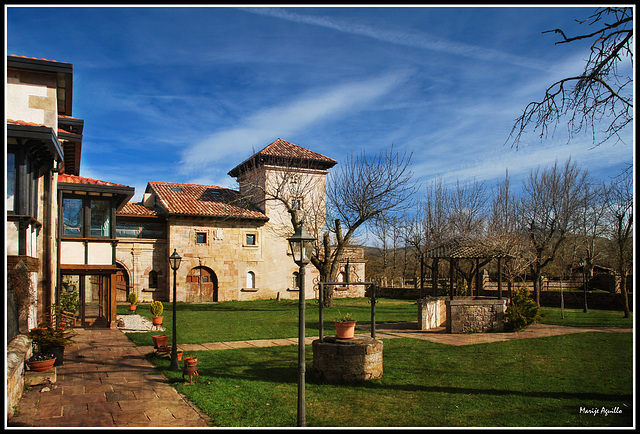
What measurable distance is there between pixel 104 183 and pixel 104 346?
20.2ft

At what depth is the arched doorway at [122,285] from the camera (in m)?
27.8

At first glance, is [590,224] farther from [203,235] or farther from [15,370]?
[15,370]

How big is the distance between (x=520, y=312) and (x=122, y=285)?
22230 mm

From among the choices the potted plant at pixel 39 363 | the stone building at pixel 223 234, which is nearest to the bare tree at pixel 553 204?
the stone building at pixel 223 234

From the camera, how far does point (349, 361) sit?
29.7ft

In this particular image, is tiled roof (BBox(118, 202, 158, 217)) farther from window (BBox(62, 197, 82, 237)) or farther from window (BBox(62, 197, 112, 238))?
window (BBox(62, 197, 82, 237))

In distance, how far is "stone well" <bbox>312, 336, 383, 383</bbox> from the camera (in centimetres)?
903

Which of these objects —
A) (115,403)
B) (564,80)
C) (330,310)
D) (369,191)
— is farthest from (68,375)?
(369,191)

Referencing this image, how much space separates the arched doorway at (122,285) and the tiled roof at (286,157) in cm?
1077

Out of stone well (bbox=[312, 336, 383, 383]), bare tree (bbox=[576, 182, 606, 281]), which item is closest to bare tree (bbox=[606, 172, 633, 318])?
bare tree (bbox=[576, 182, 606, 281])

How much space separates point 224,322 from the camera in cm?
1886

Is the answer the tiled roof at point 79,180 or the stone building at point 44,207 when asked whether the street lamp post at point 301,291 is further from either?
the tiled roof at point 79,180

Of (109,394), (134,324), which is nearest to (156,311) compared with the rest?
(134,324)

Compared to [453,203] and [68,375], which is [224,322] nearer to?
[68,375]
